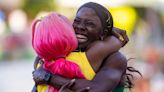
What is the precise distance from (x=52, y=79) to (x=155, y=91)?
9910 mm

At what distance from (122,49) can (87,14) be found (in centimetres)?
176

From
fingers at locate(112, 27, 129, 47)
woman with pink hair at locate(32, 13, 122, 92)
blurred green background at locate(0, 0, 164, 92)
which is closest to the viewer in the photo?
woman with pink hair at locate(32, 13, 122, 92)

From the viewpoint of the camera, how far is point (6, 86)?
1488cm

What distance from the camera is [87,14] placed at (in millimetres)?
3941

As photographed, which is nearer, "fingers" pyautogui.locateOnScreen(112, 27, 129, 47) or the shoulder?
the shoulder

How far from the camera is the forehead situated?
3934mm

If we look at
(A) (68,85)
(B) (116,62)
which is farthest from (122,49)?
(A) (68,85)

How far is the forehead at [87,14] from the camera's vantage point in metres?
3.93

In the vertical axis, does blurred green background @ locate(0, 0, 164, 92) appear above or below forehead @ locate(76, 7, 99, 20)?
below

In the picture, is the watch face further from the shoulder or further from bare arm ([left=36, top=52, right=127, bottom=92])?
the shoulder

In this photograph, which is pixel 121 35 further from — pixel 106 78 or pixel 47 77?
pixel 47 77

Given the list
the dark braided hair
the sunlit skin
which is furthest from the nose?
the dark braided hair

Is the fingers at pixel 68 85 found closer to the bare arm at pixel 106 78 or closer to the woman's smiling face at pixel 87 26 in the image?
the bare arm at pixel 106 78

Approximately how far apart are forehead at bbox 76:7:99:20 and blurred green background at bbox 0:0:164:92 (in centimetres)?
112
